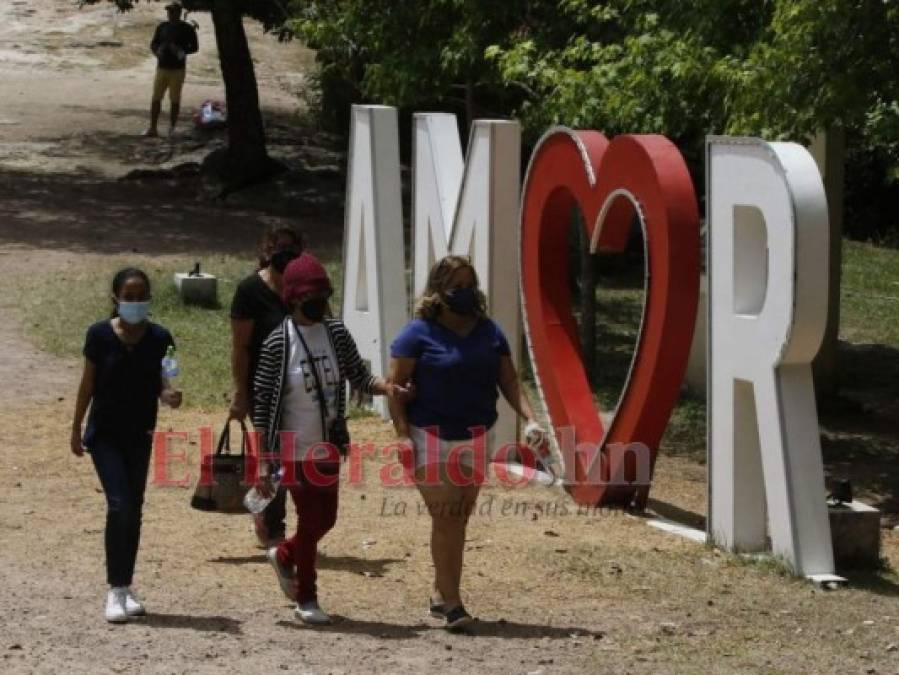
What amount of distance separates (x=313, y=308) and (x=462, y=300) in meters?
0.67

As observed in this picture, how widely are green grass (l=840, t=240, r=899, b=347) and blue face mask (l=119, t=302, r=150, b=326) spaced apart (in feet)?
43.6

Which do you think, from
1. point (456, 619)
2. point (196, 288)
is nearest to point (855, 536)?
point (456, 619)

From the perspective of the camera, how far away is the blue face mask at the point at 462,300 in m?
7.97

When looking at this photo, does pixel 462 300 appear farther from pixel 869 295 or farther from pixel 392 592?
pixel 869 295

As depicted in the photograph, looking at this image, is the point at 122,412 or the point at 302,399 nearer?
the point at 302,399

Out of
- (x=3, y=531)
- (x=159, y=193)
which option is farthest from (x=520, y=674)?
(x=159, y=193)

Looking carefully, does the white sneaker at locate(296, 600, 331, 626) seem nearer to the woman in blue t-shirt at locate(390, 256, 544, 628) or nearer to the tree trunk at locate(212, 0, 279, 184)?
the woman in blue t-shirt at locate(390, 256, 544, 628)

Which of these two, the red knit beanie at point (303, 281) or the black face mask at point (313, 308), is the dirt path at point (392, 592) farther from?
the red knit beanie at point (303, 281)

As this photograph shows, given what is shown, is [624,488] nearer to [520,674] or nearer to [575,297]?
[520,674]

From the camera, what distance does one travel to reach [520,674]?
7629mm

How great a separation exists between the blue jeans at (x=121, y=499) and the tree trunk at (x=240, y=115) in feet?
56.8

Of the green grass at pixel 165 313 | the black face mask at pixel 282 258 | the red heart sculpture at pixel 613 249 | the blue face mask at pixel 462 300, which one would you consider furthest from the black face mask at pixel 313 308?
the green grass at pixel 165 313

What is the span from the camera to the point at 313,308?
8078mm

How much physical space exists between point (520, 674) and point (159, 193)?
18.8 meters
